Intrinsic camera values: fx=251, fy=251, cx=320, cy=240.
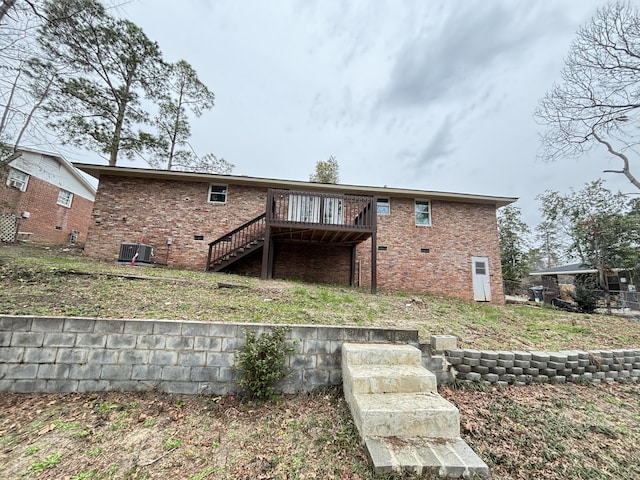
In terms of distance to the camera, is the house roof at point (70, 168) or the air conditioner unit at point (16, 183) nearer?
the air conditioner unit at point (16, 183)

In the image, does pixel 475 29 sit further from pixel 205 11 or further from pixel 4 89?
pixel 4 89

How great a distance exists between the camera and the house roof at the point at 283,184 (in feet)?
29.7

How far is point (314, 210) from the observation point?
7609 millimetres

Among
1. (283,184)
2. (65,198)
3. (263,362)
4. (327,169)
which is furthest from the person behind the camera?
(327,169)

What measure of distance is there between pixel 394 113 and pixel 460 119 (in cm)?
332

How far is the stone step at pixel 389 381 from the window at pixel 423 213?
8.22 metres

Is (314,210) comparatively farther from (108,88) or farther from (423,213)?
(108,88)

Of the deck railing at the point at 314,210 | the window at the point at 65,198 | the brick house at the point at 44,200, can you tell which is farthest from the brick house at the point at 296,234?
the window at the point at 65,198

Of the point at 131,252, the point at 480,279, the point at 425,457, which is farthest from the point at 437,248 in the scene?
the point at 131,252

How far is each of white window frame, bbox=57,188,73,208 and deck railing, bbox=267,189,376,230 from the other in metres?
14.9

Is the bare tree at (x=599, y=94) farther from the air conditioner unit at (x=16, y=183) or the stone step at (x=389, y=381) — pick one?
the air conditioner unit at (x=16, y=183)

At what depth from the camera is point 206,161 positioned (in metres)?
15.7

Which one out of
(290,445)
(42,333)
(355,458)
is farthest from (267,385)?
(42,333)

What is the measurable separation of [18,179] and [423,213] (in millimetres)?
18895
